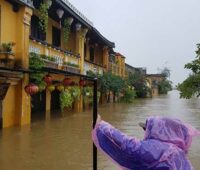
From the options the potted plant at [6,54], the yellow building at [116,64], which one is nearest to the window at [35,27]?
the potted plant at [6,54]

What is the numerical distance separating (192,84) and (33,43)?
7777 millimetres

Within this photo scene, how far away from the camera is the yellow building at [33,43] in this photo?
41.1 ft

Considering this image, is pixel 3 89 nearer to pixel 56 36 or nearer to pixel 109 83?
pixel 56 36

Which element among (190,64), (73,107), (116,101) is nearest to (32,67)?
(190,64)

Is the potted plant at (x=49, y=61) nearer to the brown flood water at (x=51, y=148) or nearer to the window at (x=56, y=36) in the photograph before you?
the brown flood water at (x=51, y=148)

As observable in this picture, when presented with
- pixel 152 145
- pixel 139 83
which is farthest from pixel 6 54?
pixel 139 83

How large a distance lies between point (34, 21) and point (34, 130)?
18.4 ft

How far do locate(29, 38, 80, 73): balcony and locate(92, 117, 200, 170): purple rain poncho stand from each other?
11344 millimetres

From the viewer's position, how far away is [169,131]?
2936 millimetres

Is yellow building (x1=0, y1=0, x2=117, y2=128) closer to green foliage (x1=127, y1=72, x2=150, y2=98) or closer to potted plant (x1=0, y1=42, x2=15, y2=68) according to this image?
potted plant (x1=0, y1=42, x2=15, y2=68)

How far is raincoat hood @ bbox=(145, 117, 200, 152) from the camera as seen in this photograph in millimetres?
2910

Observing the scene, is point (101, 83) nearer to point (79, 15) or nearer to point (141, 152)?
point (79, 15)

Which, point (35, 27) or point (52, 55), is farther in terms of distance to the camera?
point (35, 27)

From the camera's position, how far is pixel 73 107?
71.1 ft
